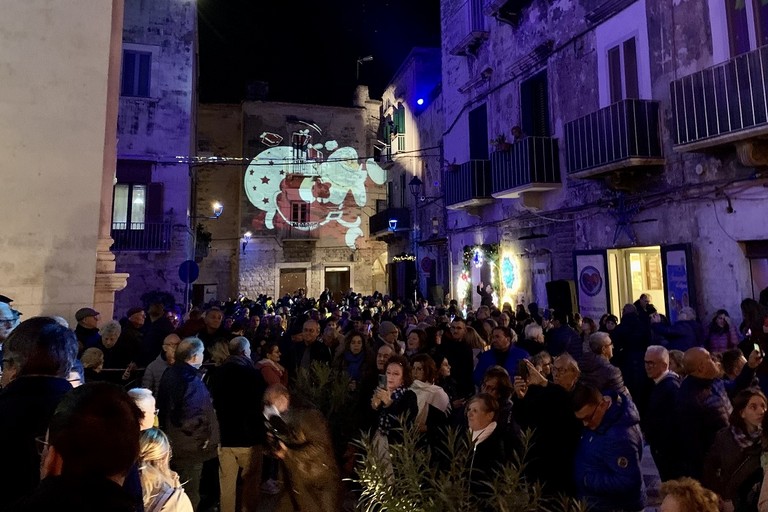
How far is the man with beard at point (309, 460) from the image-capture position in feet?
10.2

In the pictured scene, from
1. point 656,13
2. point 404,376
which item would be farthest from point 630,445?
point 656,13

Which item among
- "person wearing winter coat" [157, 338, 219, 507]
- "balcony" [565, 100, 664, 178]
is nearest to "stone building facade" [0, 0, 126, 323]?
"person wearing winter coat" [157, 338, 219, 507]

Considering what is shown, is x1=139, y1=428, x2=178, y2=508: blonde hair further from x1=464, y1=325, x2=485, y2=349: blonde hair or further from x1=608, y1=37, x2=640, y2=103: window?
x1=608, y1=37, x2=640, y2=103: window

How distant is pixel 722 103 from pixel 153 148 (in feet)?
57.5

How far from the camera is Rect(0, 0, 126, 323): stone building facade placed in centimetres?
611

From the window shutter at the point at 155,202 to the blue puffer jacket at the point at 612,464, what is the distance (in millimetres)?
17529

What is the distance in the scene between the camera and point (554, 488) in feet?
10.6

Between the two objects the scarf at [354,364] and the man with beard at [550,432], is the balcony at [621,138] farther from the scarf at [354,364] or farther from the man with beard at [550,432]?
the man with beard at [550,432]

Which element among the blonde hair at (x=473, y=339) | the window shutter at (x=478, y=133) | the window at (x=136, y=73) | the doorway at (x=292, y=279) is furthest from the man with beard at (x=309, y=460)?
the doorway at (x=292, y=279)

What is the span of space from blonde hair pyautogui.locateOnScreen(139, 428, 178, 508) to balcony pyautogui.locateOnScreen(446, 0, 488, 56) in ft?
50.8

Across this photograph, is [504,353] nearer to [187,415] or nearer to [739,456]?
[739,456]

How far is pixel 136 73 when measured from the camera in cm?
1775

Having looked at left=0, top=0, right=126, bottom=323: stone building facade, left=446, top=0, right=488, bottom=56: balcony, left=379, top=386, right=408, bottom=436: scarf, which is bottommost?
left=379, top=386, right=408, bottom=436: scarf

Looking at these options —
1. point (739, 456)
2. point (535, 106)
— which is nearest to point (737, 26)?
point (535, 106)
